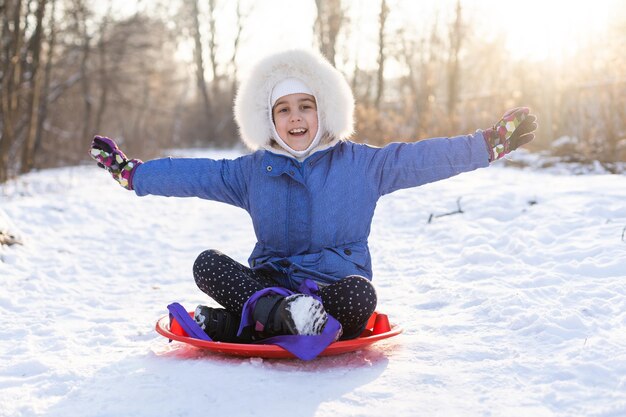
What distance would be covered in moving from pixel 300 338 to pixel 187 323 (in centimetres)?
46

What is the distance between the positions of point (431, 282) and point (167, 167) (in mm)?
1644

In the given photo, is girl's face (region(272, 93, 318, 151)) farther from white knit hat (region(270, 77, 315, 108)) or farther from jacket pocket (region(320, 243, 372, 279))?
jacket pocket (region(320, 243, 372, 279))

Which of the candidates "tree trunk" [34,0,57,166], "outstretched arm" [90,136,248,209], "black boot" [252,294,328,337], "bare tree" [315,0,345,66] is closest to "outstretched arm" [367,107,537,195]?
"outstretched arm" [90,136,248,209]

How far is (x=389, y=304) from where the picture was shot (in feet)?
10.4

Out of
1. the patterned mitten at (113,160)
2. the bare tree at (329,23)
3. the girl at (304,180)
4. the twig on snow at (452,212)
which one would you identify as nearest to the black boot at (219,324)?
the girl at (304,180)

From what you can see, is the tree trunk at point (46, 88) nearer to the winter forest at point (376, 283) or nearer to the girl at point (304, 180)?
the winter forest at point (376, 283)

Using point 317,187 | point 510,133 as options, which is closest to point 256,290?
point 317,187

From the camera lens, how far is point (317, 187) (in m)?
2.47

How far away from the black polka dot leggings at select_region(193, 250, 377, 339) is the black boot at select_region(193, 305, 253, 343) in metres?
0.04

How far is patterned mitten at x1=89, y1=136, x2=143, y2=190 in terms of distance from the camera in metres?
2.55

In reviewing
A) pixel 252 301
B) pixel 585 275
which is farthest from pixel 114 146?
pixel 585 275

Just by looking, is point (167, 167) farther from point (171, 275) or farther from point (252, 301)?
point (171, 275)

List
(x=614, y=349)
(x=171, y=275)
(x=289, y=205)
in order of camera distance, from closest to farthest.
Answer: (x=614, y=349)
(x=289, y=205)
(x=171, y=275)

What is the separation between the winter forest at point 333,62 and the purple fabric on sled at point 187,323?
4.38 feet
